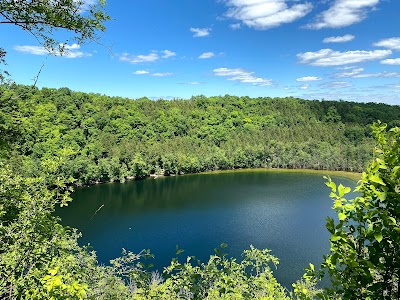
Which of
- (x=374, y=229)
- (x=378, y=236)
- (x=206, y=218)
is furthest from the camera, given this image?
(x=206, y=218)

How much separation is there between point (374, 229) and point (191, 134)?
7712cm

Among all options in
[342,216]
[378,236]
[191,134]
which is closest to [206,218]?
[342,216]

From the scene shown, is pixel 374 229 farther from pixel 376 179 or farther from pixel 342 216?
pixel 376 179

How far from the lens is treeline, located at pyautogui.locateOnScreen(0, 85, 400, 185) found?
54.3 metres

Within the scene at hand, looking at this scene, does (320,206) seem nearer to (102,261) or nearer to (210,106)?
(102,261)

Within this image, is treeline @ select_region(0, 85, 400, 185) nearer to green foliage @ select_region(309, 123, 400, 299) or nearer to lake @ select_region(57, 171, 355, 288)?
lake @ select_region(57, 171, 355, 288)

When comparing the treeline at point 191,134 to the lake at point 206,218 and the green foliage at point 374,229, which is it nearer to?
the lake at point 206,218

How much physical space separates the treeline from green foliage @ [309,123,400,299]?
44730 mm

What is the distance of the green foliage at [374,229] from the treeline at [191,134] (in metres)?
44.7

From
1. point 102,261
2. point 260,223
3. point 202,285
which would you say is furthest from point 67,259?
point 260,223

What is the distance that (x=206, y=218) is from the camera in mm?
33312

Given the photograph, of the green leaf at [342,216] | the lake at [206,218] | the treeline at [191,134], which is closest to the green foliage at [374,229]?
the green leaf at [342,216]

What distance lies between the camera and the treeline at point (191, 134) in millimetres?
54344

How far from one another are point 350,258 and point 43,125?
195 feet
